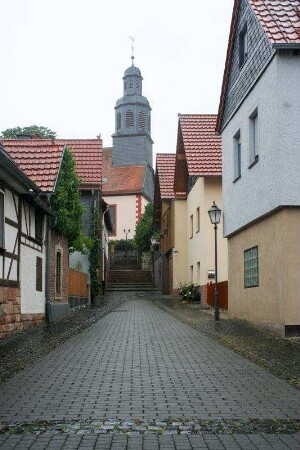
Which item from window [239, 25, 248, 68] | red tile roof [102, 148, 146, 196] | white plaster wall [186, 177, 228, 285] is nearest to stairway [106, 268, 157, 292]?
white plaster wall [186, 177, 228, 285]

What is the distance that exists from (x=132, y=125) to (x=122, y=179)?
650 cm

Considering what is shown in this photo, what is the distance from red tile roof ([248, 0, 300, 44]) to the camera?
1461 centimetres

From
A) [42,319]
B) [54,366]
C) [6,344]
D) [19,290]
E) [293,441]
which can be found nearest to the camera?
[293,441]

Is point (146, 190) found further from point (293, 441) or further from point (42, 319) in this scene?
point (293, 441)

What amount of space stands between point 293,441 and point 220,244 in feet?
74.0

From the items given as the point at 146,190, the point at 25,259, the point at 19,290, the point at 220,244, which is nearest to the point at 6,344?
the point at 19,290

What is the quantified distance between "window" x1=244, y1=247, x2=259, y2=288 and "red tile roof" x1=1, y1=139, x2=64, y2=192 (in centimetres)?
613

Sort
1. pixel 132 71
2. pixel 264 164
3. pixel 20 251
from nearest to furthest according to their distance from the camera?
pixel 264 164 < pixel 20 251 < pixel 132 71

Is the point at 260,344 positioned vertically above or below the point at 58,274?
below

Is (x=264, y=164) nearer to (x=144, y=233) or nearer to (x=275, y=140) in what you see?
(x=275, y=140)

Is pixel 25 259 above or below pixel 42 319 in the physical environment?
above

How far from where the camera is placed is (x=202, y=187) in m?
29.0

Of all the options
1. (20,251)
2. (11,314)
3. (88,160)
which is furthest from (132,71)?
(11,314)

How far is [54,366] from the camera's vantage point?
9883 mm
